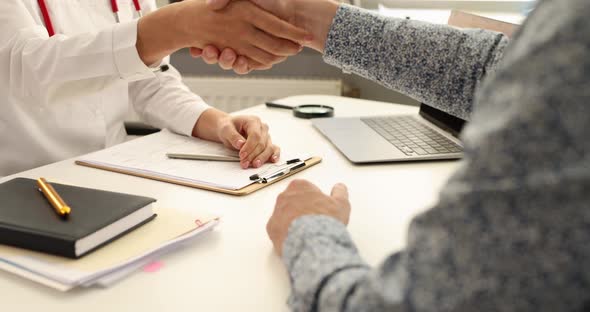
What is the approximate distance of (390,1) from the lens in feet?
7.22

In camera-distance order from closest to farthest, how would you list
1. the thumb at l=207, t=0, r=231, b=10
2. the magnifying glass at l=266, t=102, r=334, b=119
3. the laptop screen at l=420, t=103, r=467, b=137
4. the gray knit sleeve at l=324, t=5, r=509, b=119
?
the gray knit sleeve at l=324, t=5, r=509, b=119 < the thumb at l=207, t=0, r=231, b=10 < the laptop screen at l=420, t=103, r=467, b=137 < the magnifying glass at l=266, t=102, r=334, b=119

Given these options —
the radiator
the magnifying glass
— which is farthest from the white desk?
the radiator

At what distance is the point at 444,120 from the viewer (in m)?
1.26

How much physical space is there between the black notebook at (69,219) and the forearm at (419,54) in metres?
0.46

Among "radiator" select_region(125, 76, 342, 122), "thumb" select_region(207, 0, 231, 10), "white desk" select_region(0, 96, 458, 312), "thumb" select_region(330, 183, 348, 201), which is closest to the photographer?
"white desk" select_region(0, 96, 458, 312)

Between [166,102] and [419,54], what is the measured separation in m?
0.68

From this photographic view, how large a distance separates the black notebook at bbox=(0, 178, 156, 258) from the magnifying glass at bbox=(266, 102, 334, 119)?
748 mm

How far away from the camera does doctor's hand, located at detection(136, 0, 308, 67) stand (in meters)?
1.01

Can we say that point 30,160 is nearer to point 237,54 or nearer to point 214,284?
point 237,54

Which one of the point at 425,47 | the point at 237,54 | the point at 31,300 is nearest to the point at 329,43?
the point at 425,47

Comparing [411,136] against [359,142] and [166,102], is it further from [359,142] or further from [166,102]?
[166,102]

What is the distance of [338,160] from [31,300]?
0.63 metres

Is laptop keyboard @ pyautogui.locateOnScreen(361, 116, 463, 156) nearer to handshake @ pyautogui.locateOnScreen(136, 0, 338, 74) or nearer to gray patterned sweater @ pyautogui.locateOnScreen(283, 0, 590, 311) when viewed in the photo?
handshake @ pyautogui.locateOnScreen(136, 0, 338, 74)

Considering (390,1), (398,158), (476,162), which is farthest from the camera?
(390,1)
